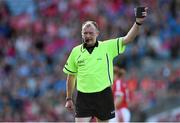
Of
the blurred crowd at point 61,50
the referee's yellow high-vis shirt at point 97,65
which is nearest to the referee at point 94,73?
the referee's yellow high-vis shirt at point 97,65

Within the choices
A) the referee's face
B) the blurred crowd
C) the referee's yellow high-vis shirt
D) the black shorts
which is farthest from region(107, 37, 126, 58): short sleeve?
the blurred crowd

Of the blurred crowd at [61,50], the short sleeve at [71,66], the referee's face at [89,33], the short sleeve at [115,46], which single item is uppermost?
the referee's face at [89,33]

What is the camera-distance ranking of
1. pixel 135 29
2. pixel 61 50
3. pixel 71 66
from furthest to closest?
pixel 61 50
pixel 71 66
pixel 135 29

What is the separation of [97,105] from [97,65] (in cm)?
59

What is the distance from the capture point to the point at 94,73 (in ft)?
36.6

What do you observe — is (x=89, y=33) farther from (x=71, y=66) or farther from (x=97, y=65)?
(x=71, y=66)

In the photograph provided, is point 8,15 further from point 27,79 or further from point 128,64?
point 128,64

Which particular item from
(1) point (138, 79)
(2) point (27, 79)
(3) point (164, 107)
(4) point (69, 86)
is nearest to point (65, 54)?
(2) point (27, 79)

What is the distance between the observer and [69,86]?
11.4 meters

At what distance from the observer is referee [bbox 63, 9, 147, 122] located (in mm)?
11133

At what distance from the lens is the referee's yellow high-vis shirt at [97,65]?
A: 1113cm

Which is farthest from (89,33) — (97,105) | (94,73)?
(97,105)

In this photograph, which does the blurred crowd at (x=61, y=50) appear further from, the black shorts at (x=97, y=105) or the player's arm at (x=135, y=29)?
the player's arm at (x=135, y=29)

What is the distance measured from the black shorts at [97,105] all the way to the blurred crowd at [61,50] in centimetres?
700
